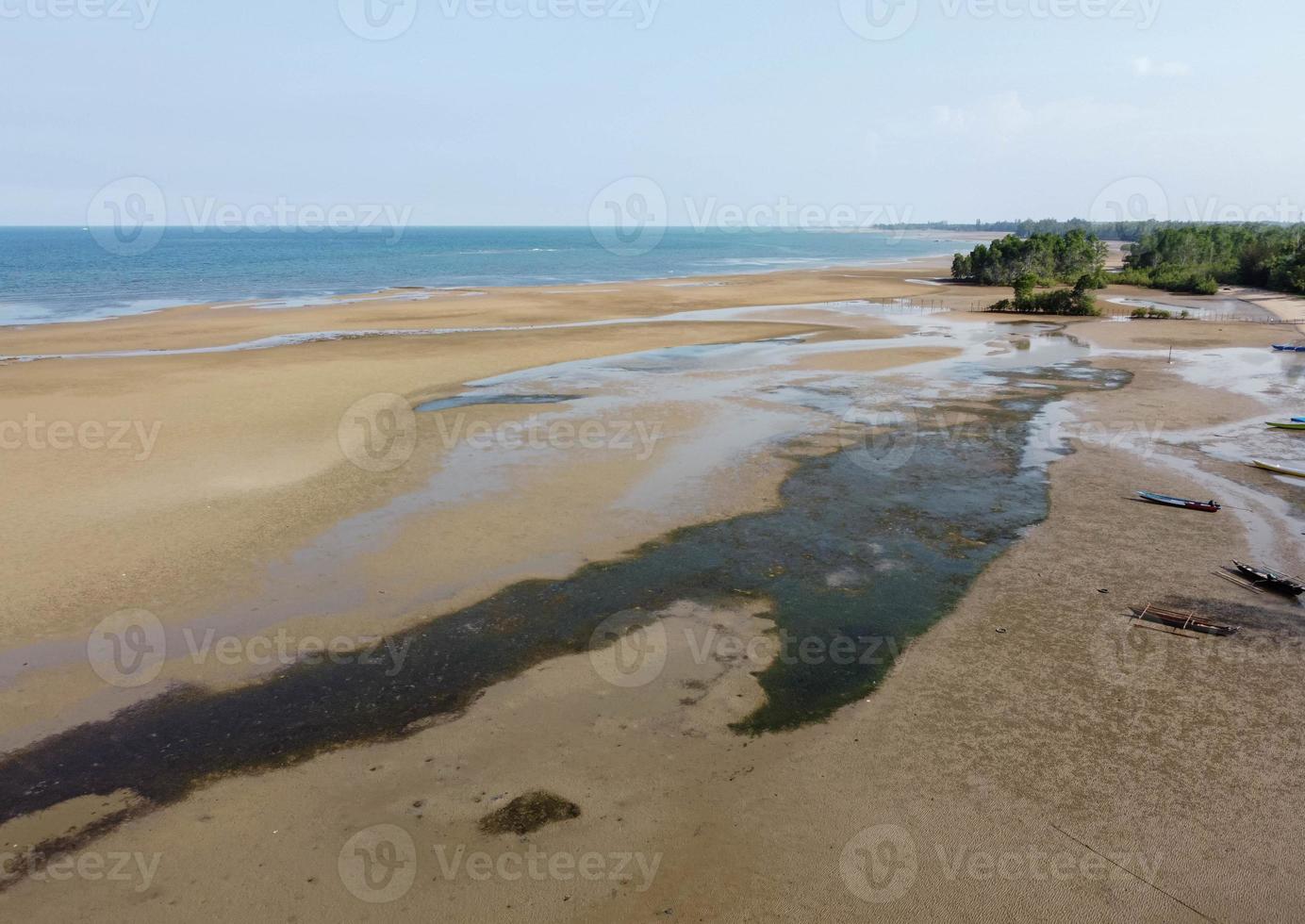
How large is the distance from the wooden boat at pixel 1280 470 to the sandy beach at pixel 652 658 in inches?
25.9

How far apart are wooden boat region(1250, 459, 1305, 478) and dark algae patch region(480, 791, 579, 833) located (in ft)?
70.4

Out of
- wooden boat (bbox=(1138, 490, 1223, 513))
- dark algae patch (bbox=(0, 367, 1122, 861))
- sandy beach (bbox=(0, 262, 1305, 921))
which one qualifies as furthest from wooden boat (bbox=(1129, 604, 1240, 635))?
wooden boat (bbox=(1138, 490, 1223, 513))

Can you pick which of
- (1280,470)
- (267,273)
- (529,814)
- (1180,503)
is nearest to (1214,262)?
(1280,470)

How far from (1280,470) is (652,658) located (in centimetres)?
1892

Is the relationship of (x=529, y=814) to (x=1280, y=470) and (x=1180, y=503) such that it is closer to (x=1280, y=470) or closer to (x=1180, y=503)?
(x=1180, y=503)

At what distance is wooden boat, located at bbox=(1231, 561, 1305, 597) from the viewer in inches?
575

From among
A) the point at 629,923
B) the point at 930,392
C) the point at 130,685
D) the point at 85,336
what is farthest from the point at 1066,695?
the point at 85,336

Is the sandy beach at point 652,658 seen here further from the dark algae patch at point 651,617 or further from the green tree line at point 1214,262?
the green tree line at point 1214,262

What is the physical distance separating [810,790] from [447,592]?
25.9 ft

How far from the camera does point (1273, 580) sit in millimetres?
14844

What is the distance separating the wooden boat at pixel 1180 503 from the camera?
1877 centimetres

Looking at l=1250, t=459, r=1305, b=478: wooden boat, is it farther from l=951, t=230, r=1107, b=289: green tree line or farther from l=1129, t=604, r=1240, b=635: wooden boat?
l=951, t=230, r=1107, b=289: green tree line

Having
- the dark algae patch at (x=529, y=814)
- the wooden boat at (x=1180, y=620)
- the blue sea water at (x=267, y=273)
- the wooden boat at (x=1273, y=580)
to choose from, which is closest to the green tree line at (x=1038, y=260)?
the blue sea water at (x=267, y=273)

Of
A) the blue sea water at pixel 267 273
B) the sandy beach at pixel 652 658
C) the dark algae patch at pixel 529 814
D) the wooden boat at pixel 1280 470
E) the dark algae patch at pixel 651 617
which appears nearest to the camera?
the sandy beach at pixel 652 658
